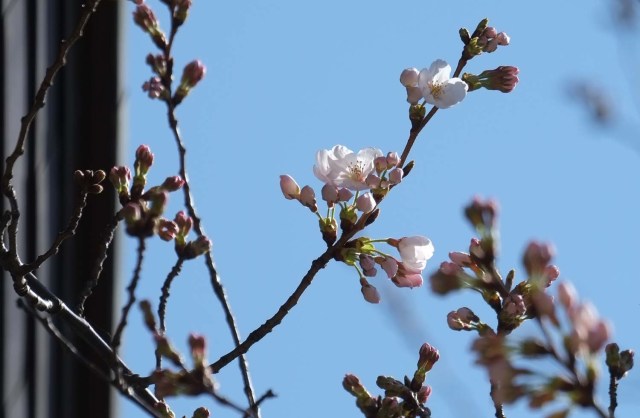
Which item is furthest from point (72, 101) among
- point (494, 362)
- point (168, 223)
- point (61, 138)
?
point (494, 362)

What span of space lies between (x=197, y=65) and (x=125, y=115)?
2.51m

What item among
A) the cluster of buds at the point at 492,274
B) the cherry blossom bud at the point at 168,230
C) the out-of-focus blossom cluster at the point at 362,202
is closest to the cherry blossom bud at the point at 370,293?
the out-of-focus blossom cluster at the point at 362,202

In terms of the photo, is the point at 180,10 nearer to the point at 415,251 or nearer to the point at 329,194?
the point at 329,194

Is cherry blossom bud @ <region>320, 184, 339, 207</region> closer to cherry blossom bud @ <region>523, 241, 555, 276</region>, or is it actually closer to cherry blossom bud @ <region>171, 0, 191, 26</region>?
cherry blossom bud @ <region>171, 0, 191, 26</region>

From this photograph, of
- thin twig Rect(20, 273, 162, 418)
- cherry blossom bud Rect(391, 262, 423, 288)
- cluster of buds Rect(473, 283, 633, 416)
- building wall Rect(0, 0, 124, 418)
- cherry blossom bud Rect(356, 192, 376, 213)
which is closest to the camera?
cluster of buds Rect(473, 283, 633, 416)

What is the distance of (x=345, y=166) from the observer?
1519 mm

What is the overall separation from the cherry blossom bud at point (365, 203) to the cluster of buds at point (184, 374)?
0.38 metres

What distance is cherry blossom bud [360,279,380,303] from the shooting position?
4.92 ft

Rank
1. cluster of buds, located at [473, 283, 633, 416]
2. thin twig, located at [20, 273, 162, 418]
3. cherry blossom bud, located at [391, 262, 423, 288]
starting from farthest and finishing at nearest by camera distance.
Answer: cherry blossom bud, located at [391, 262, 423, 288] < thin twig, located at [20, 273, 162, 418] < cluster of buds, located at [473, 283, 633, 416]

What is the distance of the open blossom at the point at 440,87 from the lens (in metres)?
1.48

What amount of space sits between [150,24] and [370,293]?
50 cm

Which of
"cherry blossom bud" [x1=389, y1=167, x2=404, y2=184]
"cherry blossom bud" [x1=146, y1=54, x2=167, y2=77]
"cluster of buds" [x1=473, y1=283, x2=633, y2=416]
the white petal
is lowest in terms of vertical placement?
"cluster of buds" [x1=473, y1=283, x2=633, y2=416]

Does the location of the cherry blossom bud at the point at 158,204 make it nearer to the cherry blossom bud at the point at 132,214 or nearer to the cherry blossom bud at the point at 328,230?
the cherry blossom bud at the point at 132,214

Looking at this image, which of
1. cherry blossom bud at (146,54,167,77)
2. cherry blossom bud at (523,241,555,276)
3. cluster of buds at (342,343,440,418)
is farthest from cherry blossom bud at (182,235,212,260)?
cherry blossom bud at (523,241,555,276)
